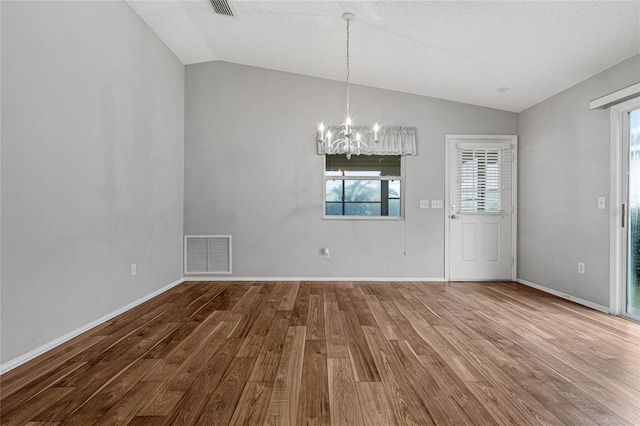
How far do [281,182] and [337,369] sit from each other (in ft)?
10.1

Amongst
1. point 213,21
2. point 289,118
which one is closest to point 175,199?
point 289,118

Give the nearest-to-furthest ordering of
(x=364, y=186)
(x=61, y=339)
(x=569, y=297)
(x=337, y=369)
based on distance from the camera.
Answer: (x=337, y=369) → (x=61, y=339) → (x=569, y=297) → (x=364, y=186)

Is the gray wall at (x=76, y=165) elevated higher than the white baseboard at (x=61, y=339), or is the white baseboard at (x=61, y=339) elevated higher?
the gray wall at (x=76, y=165)

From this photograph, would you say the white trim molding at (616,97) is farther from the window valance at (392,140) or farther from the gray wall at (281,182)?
the window valance at (392,140)

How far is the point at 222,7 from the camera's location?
320cm

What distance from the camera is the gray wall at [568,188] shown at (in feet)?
10.7

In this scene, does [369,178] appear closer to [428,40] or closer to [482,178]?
[482,178]

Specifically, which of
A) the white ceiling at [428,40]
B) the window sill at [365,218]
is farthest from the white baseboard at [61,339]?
the white ceiling at [428,40]

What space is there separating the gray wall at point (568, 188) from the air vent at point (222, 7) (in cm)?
383

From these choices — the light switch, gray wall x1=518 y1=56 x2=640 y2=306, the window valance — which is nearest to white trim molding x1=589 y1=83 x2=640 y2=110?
gray wall x1=518 y1=56 x2=640 y2=306

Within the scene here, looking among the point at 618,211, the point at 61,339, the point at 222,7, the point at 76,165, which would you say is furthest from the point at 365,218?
the point at 61,339

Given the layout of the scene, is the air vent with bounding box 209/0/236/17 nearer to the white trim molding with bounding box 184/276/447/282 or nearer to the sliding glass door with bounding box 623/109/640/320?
the white trim molding with bounding box 184/276/447/282

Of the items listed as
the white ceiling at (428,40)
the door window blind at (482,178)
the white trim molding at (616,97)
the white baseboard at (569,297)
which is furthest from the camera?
the door window blind at (482,178)

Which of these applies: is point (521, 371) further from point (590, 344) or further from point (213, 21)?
point (213, 21)
